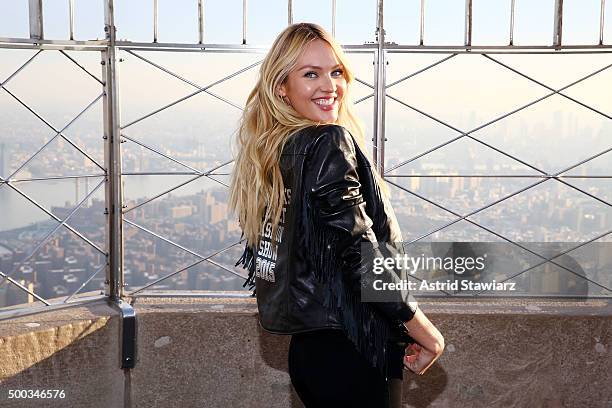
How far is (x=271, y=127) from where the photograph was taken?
1.82m

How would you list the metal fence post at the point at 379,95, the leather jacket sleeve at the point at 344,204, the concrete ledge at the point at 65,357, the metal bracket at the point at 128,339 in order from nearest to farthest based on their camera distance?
the leather jacket sleeve at the point at 344,204
the concrete ledge at the point at 65,357
the metal bracket at the point at 128,339
the metal fence post at the point at 379,95

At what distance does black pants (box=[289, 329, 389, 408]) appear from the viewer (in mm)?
1699

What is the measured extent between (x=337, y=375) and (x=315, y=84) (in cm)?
67

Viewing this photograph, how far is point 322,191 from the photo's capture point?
165 centimetres

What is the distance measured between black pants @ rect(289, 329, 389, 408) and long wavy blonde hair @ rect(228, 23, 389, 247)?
0.95ft

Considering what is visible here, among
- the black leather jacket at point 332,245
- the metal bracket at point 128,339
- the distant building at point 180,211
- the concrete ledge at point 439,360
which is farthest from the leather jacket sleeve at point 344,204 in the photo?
the distant building at point 180,211

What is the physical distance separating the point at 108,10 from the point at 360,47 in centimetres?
109

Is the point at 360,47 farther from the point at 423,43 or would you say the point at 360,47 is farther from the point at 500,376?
the point at 500,376

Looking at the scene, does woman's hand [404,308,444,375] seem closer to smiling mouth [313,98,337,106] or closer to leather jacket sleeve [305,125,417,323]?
leather jacket sleeve [305,125,417,323]

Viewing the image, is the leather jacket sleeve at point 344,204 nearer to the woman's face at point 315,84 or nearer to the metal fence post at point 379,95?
the woman's face at point 315,84

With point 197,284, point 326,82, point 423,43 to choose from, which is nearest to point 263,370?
point 197,284

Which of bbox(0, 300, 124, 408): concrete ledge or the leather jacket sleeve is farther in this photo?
bbox(0, 300, 124, 408): concrete ledge

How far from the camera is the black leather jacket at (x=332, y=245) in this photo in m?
1.65

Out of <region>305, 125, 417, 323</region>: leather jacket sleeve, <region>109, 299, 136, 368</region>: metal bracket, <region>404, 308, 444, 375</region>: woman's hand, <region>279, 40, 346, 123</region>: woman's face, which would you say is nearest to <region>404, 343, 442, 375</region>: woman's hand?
<region>404, 308, 444, 375</region>: woman's hand
